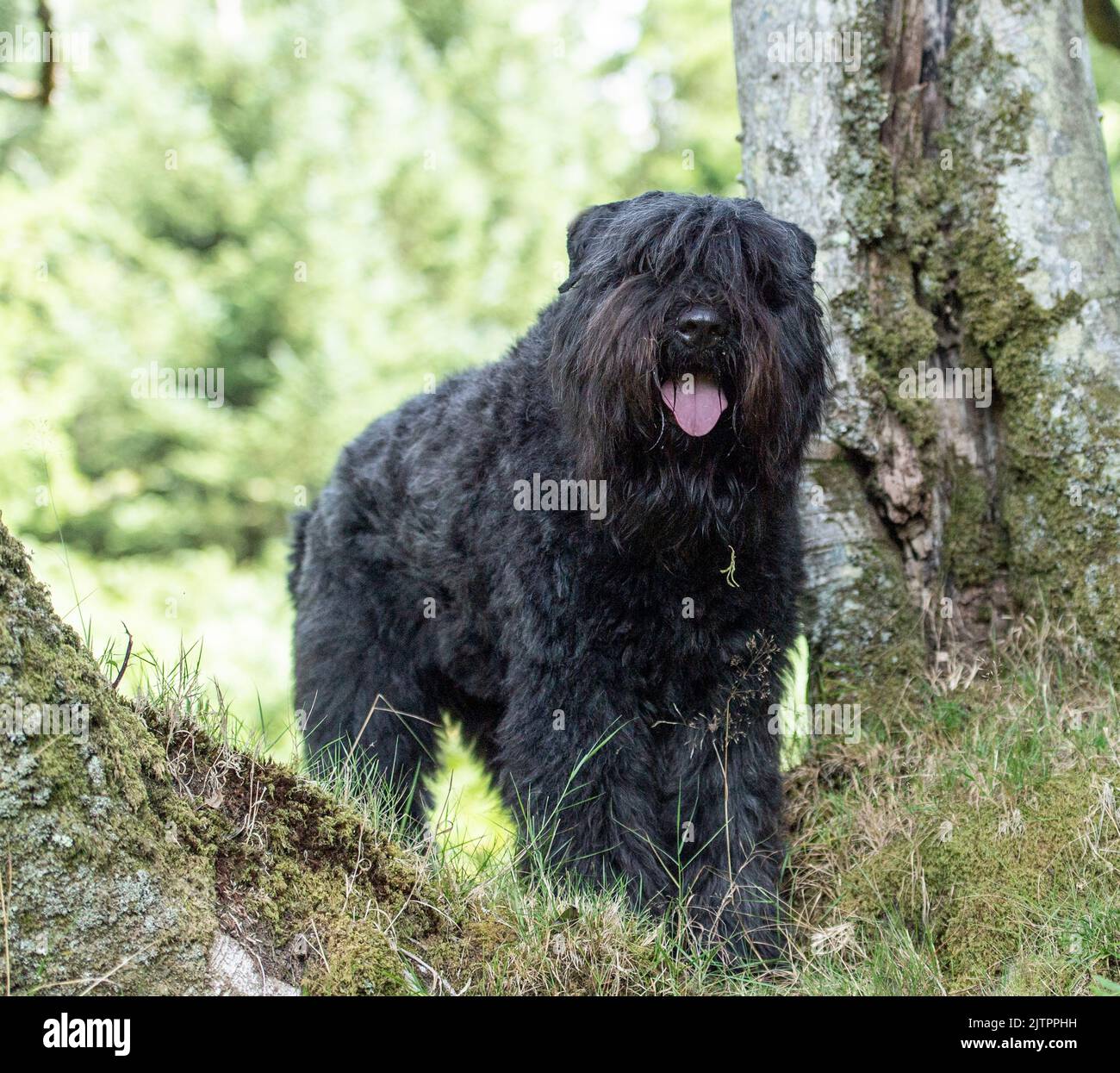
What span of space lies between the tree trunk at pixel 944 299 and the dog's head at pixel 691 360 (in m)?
1.01

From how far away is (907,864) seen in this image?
13.1 ft

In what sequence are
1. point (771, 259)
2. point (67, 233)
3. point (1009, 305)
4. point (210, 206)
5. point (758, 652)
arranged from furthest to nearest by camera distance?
point (210, 206) < point (67, 233) < point (1009, 305) < point (758, 652) < point (771, 259)

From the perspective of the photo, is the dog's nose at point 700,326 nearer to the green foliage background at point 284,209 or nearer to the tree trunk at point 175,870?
the tree trunk at point 175,870

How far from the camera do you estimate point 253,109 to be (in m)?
19.2

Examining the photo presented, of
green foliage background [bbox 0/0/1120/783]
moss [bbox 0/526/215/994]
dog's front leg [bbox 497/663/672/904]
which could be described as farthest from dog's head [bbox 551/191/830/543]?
green foliage background [bbox 0/0/1120/783]

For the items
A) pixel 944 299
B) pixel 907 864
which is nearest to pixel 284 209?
pixel 944 299

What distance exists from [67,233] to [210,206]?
2.36m

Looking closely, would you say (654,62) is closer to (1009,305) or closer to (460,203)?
(460,203)

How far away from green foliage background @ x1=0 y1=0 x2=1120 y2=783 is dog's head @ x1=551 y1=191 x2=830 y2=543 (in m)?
12.6

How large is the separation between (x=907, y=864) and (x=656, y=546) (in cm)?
136

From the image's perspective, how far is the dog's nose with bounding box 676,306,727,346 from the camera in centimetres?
372

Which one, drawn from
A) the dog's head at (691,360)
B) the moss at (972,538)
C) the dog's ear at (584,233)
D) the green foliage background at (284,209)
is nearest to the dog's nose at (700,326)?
the dog's head at (691,360)

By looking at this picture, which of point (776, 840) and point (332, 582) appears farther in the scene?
point (332, 582)

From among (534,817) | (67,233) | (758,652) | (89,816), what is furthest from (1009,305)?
(67,233)
